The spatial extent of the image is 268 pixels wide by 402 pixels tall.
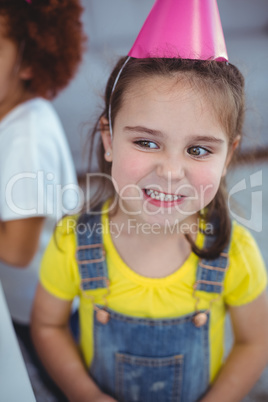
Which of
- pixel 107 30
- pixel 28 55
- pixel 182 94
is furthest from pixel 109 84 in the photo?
pixel 107 30

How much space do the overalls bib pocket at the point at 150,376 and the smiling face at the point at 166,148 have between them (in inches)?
10.6

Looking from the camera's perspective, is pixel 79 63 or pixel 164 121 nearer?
pixel 164 121

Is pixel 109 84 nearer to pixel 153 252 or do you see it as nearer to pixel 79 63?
pixel 153 252

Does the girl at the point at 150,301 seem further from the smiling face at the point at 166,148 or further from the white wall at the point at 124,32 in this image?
the white wall at the point at 124,32

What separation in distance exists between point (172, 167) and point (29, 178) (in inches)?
16.1

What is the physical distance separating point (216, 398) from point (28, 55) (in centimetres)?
80

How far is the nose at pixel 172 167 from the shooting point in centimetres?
51

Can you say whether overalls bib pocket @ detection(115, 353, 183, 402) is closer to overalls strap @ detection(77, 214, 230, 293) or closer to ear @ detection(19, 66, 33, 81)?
overalls strap @ detection(77, 214, 230, 293)

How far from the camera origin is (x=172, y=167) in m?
0.51

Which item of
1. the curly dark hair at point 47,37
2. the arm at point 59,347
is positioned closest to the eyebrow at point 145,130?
the arm at point 59,347

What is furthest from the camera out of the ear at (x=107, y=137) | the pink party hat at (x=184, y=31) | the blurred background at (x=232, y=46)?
the blurred background at (x=232, y=46)

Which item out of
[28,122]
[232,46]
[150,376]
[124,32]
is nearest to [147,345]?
[150,376]

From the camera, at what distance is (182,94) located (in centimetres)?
51

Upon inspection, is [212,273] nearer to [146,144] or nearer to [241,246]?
[241,246]
